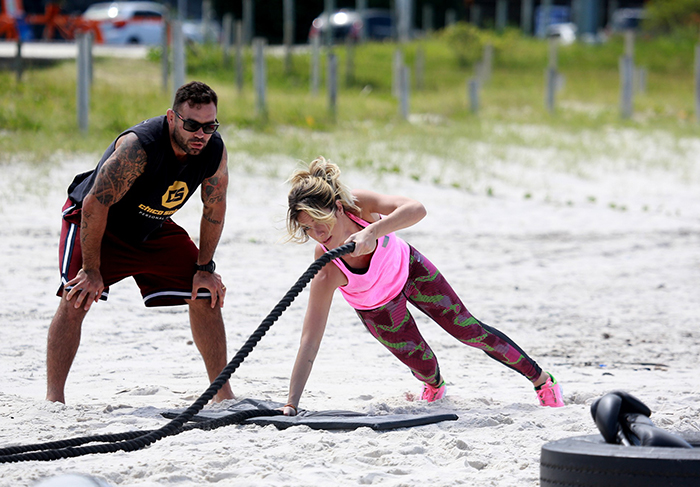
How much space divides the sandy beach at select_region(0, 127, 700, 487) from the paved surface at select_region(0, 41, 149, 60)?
950 cm

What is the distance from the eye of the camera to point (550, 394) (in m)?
3.96

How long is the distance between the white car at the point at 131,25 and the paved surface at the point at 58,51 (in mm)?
3054

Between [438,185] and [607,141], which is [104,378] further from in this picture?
[607,141]

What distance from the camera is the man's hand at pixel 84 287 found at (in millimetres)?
3783

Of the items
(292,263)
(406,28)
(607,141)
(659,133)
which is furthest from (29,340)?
(406,28)

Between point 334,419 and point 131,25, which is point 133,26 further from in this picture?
point 334,419

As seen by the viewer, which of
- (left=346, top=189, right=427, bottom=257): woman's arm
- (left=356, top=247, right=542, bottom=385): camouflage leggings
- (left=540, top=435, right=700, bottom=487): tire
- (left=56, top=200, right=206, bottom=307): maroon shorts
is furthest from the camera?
(left=56, top=200, right=206, bottom=307): maroon shorts

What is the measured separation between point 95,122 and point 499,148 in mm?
6067

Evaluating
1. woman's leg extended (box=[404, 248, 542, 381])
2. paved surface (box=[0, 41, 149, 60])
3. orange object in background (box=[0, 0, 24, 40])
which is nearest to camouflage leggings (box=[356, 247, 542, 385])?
woman's leg extended (box=[404, 248, 542, 381])

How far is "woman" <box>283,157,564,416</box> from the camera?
139 inches

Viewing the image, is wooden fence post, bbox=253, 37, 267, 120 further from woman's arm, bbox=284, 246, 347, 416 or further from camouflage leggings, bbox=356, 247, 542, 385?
woman's arm, bbox=284, 246, 347, 416

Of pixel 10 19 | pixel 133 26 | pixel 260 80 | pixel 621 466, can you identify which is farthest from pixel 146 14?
pixel 621 466

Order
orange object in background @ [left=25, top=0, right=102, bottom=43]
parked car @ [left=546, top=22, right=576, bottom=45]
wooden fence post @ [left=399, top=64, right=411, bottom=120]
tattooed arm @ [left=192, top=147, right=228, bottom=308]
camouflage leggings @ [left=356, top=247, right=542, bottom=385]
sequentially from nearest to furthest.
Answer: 1. camouflage leggings @ [left=356, top=247, right=542, bottom=385]
2. tattooed arm @ [left=192, top=147, right=228, bottom=308]
3. wooden fence post @ [left=399, top=64, right=411, bottom=120]
4. orange object in background @ [left=25, top=0, right=102, bottom=43]
5. parked car @ [left=546, top=22, right=576, bottom=45]

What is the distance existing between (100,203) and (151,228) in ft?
1.08
